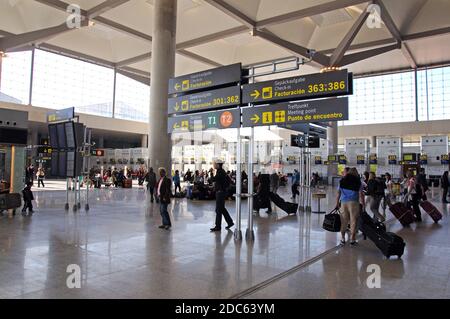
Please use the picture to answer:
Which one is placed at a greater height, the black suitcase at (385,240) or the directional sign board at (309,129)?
Answer: the directional sign board at (309,129)

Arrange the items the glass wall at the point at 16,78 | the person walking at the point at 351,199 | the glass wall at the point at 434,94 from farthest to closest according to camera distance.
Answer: the glass wall at the point at 434,94 → the glass wall at the point at 16,78 → the person walking at the point at 351,199

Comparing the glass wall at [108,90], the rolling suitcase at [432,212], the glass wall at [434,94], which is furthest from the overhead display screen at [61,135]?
the glass wall at [434,94]

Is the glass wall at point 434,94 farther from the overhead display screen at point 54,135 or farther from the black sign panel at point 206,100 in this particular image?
the overhead display screen at point 54,135

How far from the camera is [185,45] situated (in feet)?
115

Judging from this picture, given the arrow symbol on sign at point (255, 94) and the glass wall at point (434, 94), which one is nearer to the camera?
the arrow symbol on sign at point (255, 94)

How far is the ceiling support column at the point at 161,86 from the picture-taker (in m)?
21.0

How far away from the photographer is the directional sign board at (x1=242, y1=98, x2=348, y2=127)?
23.6 feet

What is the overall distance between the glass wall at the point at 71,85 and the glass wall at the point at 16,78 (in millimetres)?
861

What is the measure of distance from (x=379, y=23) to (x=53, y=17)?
27.8 m

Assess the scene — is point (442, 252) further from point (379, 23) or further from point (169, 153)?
point (379, 23)

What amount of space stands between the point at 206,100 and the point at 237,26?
25427 millimetres

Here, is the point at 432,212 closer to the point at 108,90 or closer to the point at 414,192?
the point at 414,192

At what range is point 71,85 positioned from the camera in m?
44.7


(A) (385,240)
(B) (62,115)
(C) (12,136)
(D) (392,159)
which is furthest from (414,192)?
(D) (392,159)
